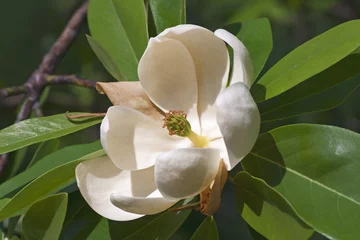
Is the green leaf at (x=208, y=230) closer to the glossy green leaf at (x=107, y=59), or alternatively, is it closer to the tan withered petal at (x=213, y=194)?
the tan withered petal at (x=213, y=194)

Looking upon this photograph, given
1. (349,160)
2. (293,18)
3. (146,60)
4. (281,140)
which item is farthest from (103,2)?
(293,18)

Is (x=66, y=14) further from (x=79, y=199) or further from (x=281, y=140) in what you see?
(x=281, y=140)

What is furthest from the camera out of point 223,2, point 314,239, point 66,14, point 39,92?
point 66,14

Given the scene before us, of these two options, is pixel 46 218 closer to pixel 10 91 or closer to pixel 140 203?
pixel 140 203

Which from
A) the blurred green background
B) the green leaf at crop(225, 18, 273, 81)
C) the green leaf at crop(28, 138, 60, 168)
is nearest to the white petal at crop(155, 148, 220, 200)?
the green leaf at crop(225, 18, 273, 81)

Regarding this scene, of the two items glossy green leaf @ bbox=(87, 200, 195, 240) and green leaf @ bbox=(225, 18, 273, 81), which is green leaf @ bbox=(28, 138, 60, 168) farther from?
green leaf @ bbox=(225, 18, 273, 81)

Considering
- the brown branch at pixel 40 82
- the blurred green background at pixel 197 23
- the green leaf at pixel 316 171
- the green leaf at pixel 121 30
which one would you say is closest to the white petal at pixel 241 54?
the green leaf at pixel 316 171
